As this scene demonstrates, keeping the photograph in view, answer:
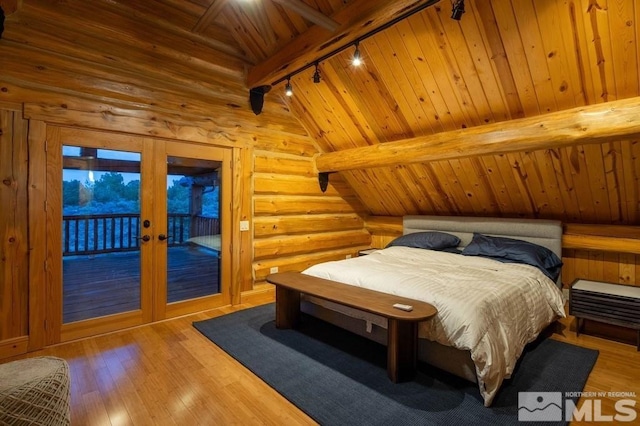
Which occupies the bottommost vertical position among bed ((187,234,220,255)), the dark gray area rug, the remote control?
the dark gray area rug

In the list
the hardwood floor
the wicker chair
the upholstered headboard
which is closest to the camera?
the wicker chair

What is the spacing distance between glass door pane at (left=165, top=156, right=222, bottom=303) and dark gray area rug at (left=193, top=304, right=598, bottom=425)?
740mm

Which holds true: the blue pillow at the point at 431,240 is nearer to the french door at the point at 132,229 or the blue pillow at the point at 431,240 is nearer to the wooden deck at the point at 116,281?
the french door at the point at 132,229

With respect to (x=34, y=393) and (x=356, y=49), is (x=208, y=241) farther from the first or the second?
(x=356, y=49)

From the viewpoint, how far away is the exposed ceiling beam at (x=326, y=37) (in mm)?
2596

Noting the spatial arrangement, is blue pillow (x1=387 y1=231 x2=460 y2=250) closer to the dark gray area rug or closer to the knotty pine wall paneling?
the dark gray area rug

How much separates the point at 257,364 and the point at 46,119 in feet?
9.25

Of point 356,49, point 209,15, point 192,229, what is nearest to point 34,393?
point 192,229

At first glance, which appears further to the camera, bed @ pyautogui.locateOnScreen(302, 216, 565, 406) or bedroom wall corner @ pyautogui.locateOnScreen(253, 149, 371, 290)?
bedroom wall corner @ pyautogui.locateOnScreen(253, 149, 371, 290)

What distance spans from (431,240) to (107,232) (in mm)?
3906

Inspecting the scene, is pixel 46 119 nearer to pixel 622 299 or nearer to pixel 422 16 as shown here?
pixel 422 16

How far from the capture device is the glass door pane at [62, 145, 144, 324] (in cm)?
310

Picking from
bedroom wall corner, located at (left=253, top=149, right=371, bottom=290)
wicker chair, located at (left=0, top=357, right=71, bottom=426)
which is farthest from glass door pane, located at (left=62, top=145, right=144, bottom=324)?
wicker chair, located at (left=0, top=357, right=71, bottom=426)

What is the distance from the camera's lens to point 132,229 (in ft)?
11.3
